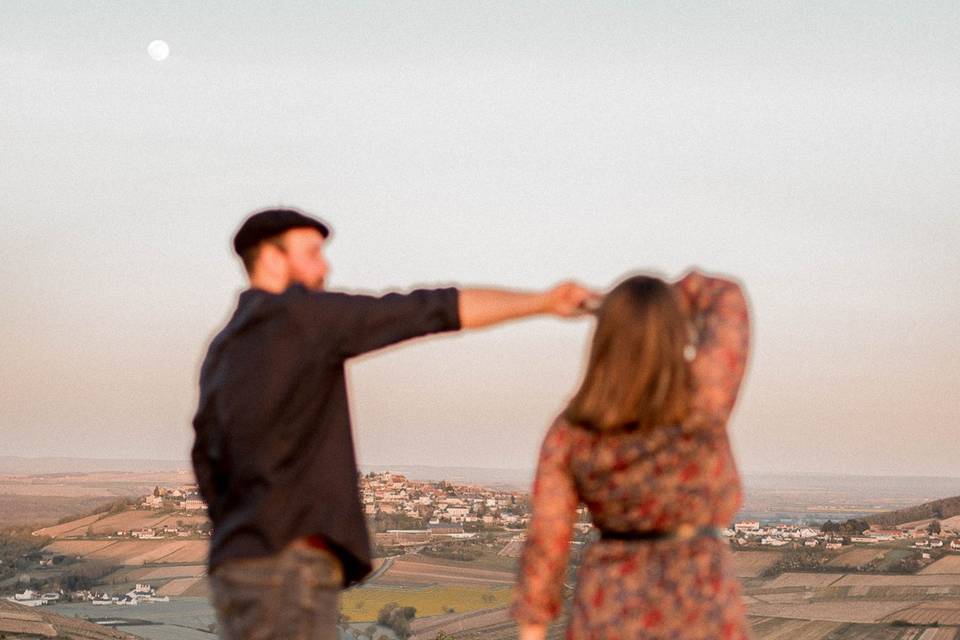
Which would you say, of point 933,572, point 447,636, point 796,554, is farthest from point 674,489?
point 933,572

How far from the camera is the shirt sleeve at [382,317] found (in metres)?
4.00

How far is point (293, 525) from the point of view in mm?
3900

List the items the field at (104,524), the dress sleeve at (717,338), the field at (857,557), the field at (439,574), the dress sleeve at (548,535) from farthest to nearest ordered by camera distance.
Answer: the field at (104,524) → the field at (857,557) → the field at (439,574) → the dress sleeve at (548,535) → the dress sleeve at (717,338)

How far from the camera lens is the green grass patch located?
51812mm

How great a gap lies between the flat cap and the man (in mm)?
197

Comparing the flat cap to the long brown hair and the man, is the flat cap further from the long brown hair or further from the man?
the long brown hair

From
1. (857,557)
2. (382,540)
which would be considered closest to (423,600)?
(382,540)

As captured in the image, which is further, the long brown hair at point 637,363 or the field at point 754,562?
the field at point 754,562

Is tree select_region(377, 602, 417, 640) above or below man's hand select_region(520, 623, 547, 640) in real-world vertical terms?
below

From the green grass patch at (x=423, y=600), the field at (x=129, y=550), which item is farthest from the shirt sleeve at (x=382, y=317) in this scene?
the field at (x=129, y=550)

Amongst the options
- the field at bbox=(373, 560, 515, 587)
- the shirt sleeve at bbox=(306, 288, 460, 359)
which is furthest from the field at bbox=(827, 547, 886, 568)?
the shirt sleeve at bbox=(306, 288, 460, 359)

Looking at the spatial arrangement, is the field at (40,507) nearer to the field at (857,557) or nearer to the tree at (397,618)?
the tree at (397,618)

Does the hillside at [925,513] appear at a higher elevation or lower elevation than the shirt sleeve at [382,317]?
lower

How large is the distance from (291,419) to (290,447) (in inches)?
3.5
